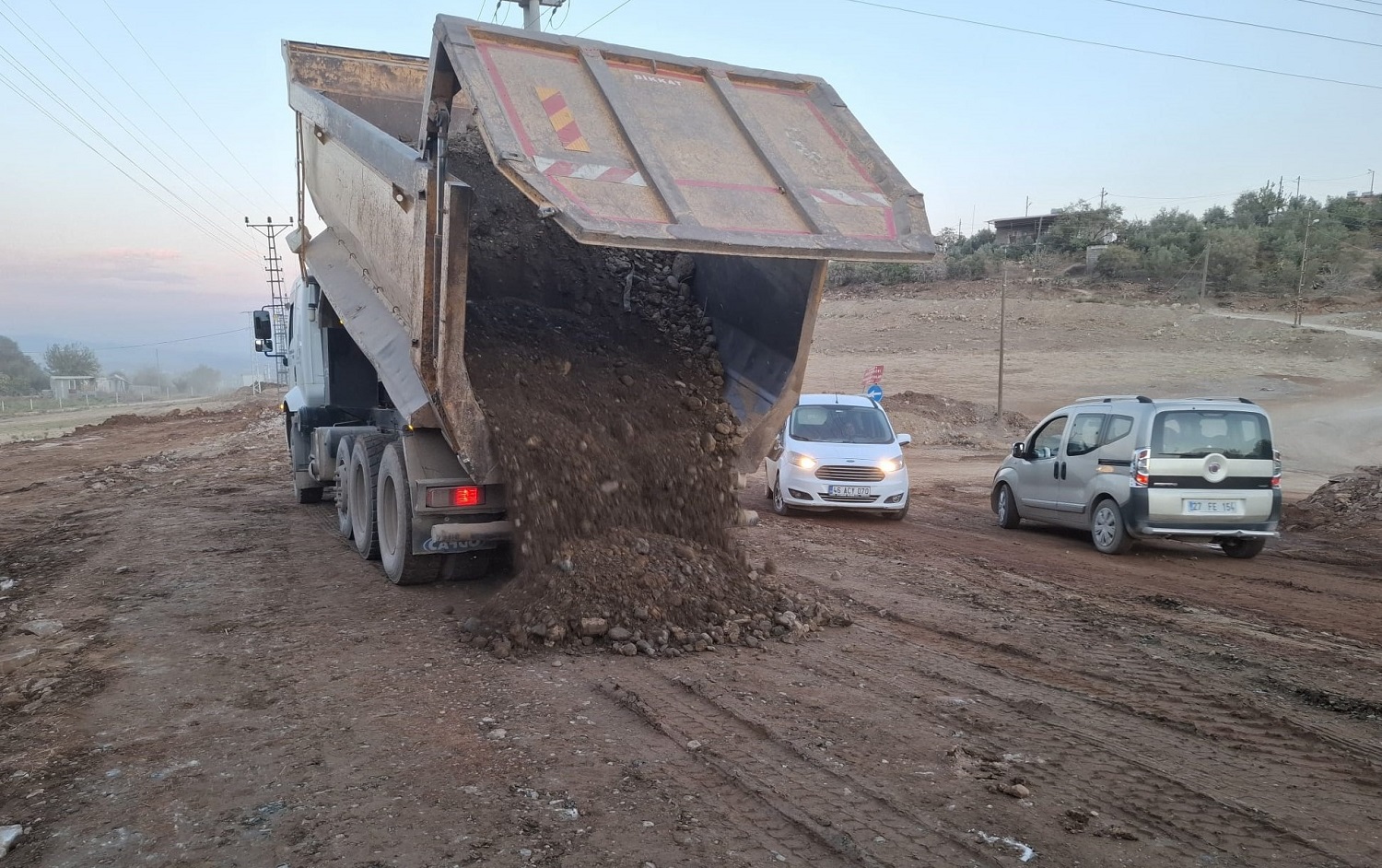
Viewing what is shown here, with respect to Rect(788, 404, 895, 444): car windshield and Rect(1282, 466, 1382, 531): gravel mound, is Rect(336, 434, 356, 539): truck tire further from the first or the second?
Rect(1282, 466, 1382, 531): gravel mound

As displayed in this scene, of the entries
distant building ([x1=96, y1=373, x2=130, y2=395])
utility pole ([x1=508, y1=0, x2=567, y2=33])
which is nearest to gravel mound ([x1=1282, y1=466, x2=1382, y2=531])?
utility pole ([x1=508, y1=0, x2=567, y2=33])

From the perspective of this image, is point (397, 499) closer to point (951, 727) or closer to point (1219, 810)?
point (951, 727)

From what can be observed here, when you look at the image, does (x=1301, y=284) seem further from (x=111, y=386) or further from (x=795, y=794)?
(x=111, y=386)

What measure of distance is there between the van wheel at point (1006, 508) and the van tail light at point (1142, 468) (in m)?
2.08

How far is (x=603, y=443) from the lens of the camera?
655 cm

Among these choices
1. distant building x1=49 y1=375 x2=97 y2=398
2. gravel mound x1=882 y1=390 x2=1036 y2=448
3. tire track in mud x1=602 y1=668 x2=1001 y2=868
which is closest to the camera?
tire track in mud x1=602 y1=668 x2=1001 y2=868

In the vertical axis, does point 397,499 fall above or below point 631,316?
below

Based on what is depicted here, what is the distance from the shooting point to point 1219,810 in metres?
3.59

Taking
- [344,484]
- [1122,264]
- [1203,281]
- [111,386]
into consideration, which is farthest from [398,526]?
[111,386]

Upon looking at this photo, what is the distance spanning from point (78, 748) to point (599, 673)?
7.95ft

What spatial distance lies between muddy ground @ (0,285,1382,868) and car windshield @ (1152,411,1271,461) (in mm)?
1113

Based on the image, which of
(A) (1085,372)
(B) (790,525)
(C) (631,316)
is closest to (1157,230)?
(A) (1085,372)

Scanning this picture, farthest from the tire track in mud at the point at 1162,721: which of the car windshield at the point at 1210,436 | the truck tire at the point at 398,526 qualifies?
the truck tire at the point at 398,526

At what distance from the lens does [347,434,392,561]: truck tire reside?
26.0 ft
